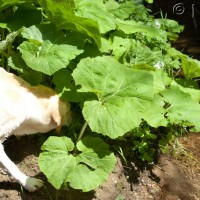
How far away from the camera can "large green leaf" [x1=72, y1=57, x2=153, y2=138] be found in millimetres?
3273

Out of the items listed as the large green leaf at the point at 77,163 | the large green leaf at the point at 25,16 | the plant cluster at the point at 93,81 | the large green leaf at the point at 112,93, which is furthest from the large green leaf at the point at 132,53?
the large green leaf at the point at 77,163

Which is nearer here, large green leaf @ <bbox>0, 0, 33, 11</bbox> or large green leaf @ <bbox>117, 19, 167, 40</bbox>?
large green leaf @ <bbox>0, 0, 33, 11</bbox>

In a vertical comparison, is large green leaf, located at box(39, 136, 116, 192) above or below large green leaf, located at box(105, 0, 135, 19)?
below

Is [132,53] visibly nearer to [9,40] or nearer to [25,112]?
[9,40]

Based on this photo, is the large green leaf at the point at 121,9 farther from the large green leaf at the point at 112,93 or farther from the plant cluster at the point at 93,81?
the large green leaf at the point at 112,93

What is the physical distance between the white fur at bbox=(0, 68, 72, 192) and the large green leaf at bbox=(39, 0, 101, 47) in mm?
607

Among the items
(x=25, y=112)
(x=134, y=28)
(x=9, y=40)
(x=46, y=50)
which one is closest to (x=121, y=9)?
(x=134, y=28)

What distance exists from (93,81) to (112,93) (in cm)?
19

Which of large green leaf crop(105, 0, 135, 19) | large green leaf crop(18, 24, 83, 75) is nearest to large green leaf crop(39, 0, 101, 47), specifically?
large green leaf crop(18, 24, 83, 75)

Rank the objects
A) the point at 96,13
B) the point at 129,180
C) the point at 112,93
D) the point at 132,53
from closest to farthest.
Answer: the point at 112,93 → the point at 129,180 → the point at 96,13 → the point at 132,53

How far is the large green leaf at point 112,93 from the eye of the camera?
10.7ft

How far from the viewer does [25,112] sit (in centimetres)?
333

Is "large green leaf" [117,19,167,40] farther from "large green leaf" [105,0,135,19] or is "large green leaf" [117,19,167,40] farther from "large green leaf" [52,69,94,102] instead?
"large green leaf" [52,69,94,102]

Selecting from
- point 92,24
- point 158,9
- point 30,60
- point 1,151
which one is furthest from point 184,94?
point 158,9
